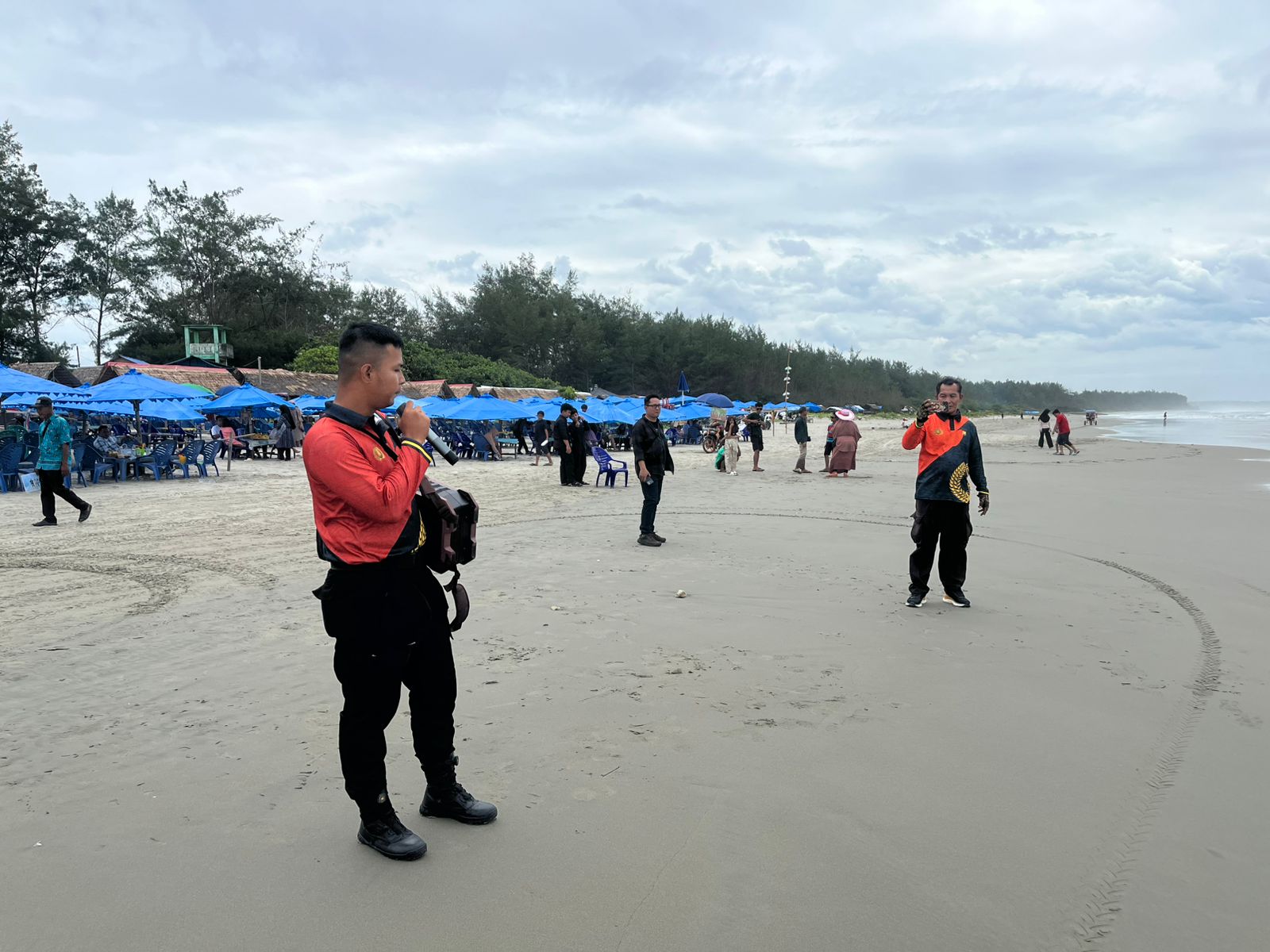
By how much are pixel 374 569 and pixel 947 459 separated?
4567 millimetres

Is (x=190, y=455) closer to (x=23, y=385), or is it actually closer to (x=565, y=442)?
(x=23, y=385)

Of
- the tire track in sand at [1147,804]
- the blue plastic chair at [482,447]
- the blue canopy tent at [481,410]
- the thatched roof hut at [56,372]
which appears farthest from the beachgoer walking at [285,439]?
the tire track in sand at [1147,804]

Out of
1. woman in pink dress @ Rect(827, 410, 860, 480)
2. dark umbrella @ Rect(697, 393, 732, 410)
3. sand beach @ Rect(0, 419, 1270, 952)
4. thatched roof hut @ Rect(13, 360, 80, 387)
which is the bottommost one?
sand beach @ Rect(0, 419, 1270, 952)

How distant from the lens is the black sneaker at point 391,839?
8.82 feet

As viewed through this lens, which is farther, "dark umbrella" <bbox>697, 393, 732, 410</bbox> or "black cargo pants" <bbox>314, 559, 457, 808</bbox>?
"dark umbrella" <bbox>697, 393, 732, 410</bbox>

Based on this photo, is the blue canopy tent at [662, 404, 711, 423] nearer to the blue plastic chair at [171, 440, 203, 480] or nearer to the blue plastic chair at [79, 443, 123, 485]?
the blue plastic chair at [171, 440, 203, 480]

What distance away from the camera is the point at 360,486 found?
96.3 inches

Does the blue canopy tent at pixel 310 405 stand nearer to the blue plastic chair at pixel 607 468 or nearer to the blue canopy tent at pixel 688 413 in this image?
the blue canopy tent at pixel 688 413

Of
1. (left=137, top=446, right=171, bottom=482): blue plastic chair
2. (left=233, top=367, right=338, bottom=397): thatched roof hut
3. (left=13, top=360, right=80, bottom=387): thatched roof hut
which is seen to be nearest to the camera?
(left=137, top=446, right=171, bottom=482): blue plastic chair

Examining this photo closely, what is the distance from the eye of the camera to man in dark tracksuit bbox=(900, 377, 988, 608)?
597 cm

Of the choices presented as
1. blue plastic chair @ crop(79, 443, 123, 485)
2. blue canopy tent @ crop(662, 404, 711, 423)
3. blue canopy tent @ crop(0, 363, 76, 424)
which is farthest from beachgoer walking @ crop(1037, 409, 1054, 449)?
blue canopy tent @ crop(0, 363, 76, 424)

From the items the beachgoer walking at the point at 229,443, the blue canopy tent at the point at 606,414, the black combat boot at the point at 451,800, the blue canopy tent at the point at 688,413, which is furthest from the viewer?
the blue canopy tent at the point at 688,413

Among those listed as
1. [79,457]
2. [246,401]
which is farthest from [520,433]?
[79,457]

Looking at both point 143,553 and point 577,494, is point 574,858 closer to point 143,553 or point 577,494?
point 143,553
